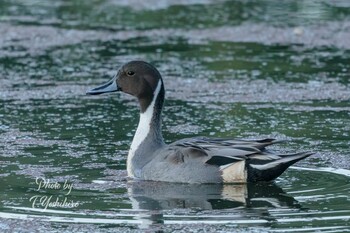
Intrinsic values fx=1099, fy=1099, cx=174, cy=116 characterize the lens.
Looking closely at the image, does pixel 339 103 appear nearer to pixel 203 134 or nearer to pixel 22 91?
pixel 203 134

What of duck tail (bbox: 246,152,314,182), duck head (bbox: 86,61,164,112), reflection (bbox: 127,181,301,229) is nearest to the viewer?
reflection (bbox: 127,181,301,229)

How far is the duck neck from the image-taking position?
30.6ft

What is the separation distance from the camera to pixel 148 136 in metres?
9.49

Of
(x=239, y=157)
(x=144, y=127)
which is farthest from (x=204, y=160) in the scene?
(x=144, y=127)

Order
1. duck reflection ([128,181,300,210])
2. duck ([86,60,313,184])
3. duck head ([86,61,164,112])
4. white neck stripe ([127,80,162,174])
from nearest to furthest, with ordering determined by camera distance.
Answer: duck reflection ([128,181,300,210]), duck ([86,60,313,184]), white neck stripe ([127,80,162,174]), duck head ([86,61,164,112])

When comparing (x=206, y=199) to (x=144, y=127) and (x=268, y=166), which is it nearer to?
(x=268, y=166)

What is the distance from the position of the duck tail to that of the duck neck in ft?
3.05

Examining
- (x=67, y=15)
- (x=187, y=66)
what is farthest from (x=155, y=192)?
(x=67, y=15)

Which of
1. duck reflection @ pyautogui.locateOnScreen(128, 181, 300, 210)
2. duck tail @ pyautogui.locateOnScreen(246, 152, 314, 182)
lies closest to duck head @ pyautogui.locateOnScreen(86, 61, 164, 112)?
duck reflection @ pyautogui.locateOnScreen(128, 181, 300, 210)

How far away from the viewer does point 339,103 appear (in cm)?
1223

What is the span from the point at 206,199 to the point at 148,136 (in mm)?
1296

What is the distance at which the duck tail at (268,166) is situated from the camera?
8.72 m

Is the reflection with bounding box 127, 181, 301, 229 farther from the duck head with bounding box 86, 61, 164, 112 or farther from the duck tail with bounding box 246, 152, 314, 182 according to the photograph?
the duck head with bounding box 86, 61, 164, 112

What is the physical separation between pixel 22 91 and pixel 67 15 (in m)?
6.24
